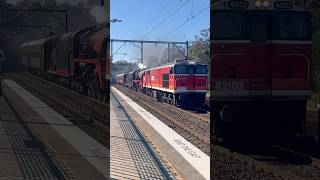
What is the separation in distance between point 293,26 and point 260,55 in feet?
1.02

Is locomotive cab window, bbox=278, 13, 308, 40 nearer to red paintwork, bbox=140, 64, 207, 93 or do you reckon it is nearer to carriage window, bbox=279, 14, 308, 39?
carriage window, bbox=279, 14, 308, 39

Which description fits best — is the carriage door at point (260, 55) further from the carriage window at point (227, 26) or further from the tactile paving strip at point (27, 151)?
the tactile paving strip at point (27, 151)

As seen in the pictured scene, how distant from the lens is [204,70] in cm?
211

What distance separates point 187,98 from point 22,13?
3.87ft

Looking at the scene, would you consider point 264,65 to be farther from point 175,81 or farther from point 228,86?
point 175,81

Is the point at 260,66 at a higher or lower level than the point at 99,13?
lower

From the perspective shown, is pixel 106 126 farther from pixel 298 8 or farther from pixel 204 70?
pixel 298 8

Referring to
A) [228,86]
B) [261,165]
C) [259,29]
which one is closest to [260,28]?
[259,29]

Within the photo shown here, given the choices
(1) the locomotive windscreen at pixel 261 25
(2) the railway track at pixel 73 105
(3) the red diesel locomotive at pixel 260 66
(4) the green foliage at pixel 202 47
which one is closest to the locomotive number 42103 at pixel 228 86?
(3) the red diesel locomotive at pixel 260 66

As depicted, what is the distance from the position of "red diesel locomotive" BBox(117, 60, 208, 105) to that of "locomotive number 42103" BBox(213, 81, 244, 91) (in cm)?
7

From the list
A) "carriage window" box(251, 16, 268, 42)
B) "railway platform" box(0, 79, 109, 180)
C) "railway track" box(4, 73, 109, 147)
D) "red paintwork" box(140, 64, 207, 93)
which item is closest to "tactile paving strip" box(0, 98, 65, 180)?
"railway platform" box(0, 79, 109, 180)

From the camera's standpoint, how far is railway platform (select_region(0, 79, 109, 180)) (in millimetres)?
2020

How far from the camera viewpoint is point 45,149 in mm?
2086

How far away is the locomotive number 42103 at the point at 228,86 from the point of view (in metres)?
2.10
